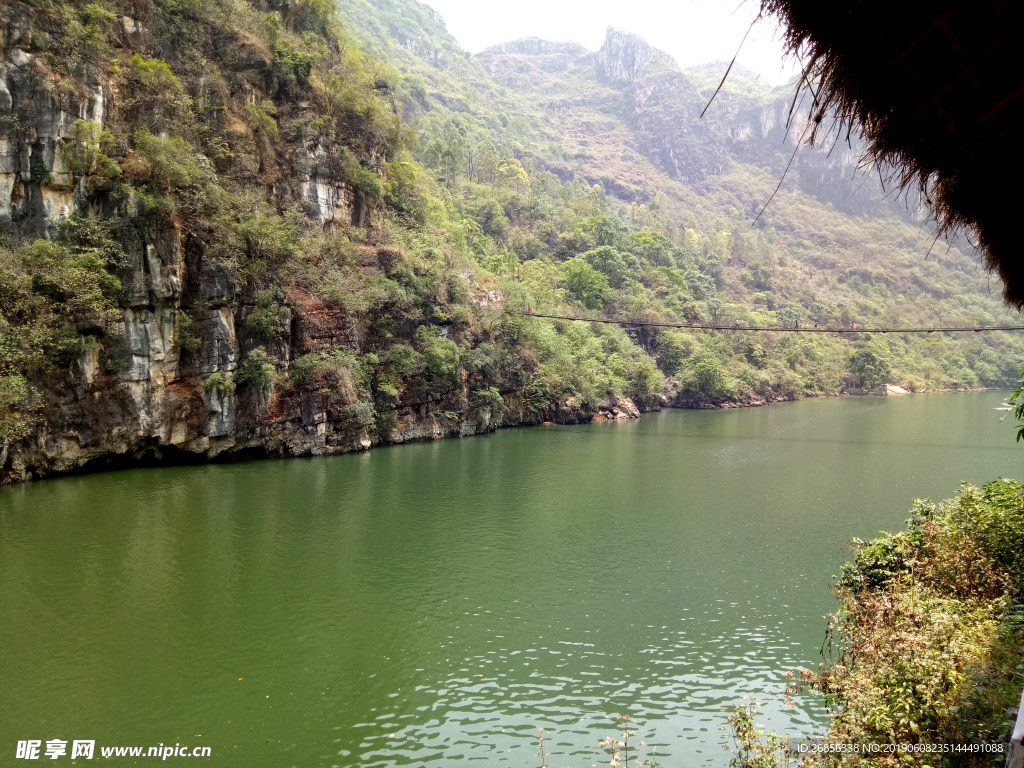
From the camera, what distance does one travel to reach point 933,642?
3799 mm

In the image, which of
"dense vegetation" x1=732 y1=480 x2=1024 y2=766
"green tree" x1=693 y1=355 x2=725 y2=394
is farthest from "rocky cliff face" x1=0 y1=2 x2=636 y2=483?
"green tree" x1=693 y1=355 x2=725 y2=394

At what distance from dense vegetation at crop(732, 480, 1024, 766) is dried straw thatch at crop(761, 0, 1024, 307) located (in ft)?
8.49

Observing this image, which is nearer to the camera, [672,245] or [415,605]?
[415,605]

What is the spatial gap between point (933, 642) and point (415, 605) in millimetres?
5622

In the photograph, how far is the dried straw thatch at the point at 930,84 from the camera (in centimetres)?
158

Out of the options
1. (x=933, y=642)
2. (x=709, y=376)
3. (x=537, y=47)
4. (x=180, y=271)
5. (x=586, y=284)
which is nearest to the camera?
(x=933, y=642)

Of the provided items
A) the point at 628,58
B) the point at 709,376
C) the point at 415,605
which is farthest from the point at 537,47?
the point at 415,605

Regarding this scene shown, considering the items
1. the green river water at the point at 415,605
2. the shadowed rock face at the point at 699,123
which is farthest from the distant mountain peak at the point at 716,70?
the green river water at the point at 415,605

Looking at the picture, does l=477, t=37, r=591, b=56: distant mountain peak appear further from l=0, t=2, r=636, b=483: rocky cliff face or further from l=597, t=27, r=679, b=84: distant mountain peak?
l=0, t=2, r=636, b=483: rocky cliff face

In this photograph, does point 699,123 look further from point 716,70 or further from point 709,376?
point 709,376

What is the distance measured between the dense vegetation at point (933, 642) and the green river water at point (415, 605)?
3.85 ft

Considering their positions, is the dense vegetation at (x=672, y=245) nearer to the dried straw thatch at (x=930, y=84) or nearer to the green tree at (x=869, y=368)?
the green tree at (x=869, y=368)

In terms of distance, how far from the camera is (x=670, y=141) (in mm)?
102125

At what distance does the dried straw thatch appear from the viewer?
158cm
